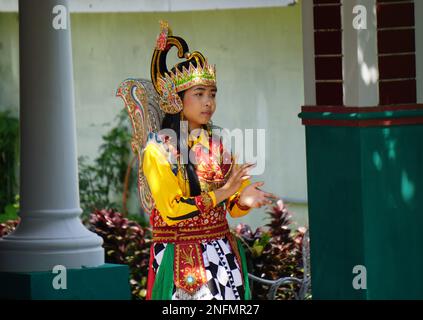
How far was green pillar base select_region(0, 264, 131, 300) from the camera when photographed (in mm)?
9172

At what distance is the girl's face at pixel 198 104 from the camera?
8.36 m

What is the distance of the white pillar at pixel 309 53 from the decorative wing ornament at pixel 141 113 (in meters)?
0.87

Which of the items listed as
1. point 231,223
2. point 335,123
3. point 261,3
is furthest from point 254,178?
point 335,123

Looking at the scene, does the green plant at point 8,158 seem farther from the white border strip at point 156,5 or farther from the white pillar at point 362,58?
the white pillar at point 362,58

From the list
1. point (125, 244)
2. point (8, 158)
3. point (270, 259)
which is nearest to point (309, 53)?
point (270, 259)

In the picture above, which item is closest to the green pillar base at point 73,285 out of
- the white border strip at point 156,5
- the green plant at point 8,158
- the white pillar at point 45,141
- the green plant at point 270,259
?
the white pillar at point 45,141

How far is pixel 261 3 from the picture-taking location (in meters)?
13.4

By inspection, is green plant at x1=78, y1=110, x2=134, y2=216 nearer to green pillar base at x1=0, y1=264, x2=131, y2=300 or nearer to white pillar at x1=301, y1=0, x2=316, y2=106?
green pillar base at x1=0, y1=264, x2=131, y2=300

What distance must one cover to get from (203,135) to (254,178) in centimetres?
490

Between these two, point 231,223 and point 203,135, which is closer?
point 203,135

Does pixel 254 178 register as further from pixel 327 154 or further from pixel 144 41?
pixel 327 154
